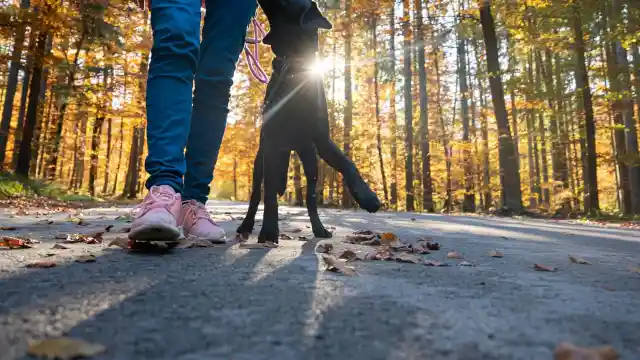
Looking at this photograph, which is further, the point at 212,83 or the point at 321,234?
the point at 321,234

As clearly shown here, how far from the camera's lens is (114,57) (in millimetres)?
15078

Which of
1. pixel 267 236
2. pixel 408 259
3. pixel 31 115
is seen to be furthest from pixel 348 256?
pixel 31 115

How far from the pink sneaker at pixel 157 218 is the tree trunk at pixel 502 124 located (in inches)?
385

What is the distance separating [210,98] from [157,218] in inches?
43.8

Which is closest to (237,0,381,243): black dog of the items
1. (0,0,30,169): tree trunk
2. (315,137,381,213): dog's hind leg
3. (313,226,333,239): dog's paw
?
(315,137,381,213): dog's hind leg

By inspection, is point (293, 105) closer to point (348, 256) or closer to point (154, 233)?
point (348, 256)

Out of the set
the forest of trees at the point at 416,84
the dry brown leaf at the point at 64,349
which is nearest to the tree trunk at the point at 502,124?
the forest of trees at the point at 416,84

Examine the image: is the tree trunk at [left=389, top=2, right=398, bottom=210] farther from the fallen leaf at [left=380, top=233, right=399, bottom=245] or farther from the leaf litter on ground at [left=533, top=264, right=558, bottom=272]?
the leaf litter on ground at [left=533, top=264, right=558, bottom=272]

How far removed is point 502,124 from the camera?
1079cm

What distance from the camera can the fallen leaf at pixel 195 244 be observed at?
201 centimetres

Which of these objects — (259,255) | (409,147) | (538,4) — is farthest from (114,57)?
(259,255)

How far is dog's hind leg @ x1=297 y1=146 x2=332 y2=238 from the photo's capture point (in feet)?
9.84

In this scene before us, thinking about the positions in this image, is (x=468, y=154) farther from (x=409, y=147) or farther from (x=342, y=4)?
(x=342, y=4)

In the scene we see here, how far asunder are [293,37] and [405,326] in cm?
215
